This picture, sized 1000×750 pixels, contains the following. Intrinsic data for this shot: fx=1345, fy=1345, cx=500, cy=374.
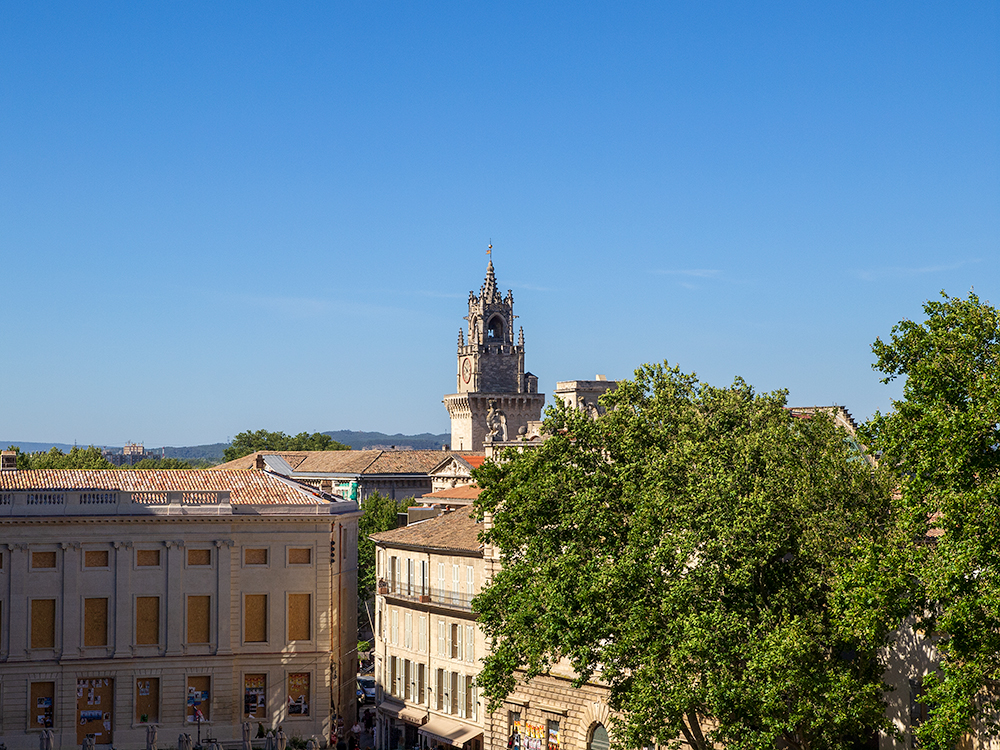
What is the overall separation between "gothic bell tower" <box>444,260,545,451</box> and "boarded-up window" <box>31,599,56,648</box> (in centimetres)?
10509

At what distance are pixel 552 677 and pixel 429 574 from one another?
591 inches

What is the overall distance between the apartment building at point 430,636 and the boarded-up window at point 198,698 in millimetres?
10438

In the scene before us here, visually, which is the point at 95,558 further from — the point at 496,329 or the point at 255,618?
the point at 496,329

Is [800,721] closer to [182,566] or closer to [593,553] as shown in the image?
[593,553]

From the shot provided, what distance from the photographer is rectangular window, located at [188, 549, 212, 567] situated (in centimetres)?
6325

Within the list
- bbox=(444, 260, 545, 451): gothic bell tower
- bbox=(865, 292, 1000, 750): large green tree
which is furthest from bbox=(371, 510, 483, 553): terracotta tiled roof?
bbox=(444, 260, 545, 451): gothic bell tower

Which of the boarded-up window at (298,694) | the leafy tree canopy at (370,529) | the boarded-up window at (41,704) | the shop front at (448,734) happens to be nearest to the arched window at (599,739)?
the shop front at (448,734)

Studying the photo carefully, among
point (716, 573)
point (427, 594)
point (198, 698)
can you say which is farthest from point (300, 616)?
point (716, 573)

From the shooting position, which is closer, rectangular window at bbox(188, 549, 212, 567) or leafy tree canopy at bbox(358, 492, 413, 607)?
rectangular window at bbox(188, 549, 212, 567)

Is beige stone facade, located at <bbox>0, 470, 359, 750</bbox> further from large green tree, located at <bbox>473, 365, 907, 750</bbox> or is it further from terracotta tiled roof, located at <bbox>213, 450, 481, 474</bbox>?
terracotta tiled roof, located at <bbox>213, 450, 481, 474</bbox>

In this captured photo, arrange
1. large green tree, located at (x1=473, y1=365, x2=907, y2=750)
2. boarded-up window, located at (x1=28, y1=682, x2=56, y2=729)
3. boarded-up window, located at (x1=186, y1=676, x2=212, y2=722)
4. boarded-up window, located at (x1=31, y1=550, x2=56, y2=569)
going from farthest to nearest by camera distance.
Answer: boarded-up window, located at (x1=186, y1=676, x2=212, y2=722)
boarded-up window, located at (x1=31, y1=550, x2=56, y2=569)
boarded-up window, located at (x1=28, y1=682, x2=56, y2=729)
large green tree, located at (x1=473, y1=365, x2=907, y2=750)

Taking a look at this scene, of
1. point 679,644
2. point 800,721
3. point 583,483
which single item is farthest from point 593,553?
point 800,721

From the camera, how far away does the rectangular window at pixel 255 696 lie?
63.3m

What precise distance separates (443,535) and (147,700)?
16203 millimetres
